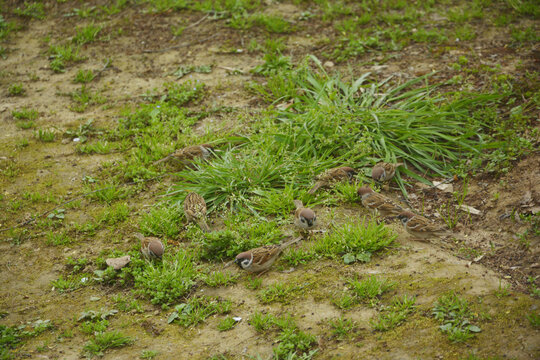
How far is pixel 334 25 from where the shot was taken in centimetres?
1046

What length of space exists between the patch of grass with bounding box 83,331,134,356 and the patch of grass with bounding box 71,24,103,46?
7.84m

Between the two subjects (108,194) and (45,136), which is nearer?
(108,194)

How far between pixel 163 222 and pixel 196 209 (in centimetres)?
49

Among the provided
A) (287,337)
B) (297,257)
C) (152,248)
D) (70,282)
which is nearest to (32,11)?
(70,282)

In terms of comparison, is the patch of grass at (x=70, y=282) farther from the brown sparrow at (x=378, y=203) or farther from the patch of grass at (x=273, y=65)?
the patch of grass at (x=273, y=65)

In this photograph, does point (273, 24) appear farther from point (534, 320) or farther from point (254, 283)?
point (534, 320)

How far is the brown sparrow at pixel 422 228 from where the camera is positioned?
222 inches

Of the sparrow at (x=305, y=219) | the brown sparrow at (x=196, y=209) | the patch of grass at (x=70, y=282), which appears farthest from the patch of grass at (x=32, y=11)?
the sparrow at (x=305, y=219)

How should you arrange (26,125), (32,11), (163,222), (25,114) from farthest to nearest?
(32,11)
(25,114)
(26,125)
(163,222)

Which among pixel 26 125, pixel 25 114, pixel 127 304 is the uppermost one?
pixel 25 114

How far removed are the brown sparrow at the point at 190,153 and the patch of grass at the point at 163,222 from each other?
104 centimetres

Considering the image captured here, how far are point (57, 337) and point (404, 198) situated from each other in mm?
4371

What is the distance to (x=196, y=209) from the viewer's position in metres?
6.15

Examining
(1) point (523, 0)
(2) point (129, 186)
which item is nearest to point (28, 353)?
(2) point (129, 186)
